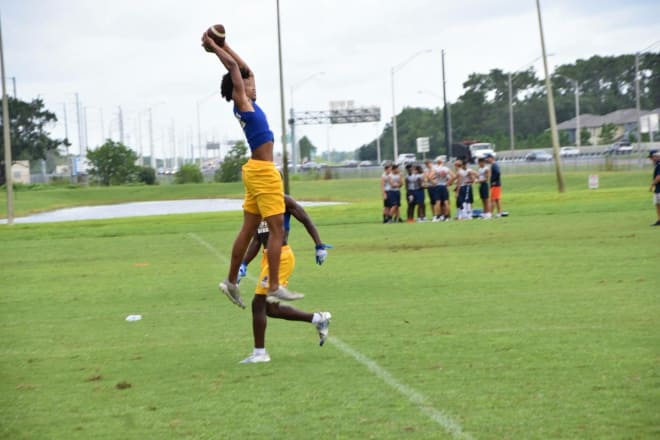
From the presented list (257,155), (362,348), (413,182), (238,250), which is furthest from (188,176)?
(257,155)

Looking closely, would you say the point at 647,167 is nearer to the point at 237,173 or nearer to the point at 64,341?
the point at 237,173

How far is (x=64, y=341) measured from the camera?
456 inches

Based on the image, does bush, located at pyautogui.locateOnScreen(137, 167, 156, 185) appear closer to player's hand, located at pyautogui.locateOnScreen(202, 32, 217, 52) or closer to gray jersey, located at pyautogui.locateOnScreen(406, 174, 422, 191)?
gray jersey, located at pyautogui.locateOnScreen(406, 174, 422, 191)

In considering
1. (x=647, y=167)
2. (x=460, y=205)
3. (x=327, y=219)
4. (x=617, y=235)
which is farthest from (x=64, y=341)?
(x=647, y=167)

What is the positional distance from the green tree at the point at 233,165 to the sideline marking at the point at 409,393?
273ft

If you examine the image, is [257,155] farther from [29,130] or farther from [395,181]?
[29,130]

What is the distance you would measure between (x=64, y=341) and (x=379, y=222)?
2495cm

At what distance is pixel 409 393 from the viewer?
25.6 feet

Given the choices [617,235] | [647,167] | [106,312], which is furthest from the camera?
[647,167]

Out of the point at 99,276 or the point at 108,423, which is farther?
the point at 99,276

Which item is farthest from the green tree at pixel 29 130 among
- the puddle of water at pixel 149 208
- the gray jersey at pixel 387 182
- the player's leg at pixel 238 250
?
the player's leg at pixel 238 250

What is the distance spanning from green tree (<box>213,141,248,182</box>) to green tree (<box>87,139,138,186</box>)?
14754 millimetres

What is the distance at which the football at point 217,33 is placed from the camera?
30.4 ft

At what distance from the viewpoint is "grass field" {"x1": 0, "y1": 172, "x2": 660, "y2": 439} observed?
7.09 m
